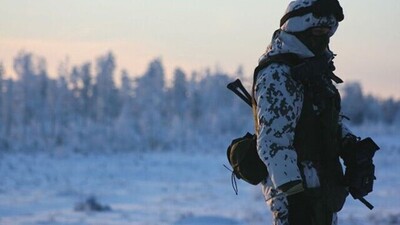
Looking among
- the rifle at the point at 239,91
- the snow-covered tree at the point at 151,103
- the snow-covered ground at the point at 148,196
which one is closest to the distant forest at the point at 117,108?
the snow-covered tree at the point at 151,103

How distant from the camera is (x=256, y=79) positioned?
3.48m

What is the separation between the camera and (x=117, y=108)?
90.1m

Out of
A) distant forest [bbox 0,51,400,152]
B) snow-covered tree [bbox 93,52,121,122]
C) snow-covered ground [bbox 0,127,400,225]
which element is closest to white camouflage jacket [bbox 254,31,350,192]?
snow-covered ground [bbox 0,127,400,225]

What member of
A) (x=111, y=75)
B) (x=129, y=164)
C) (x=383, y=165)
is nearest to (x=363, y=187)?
(x=383, y=165)

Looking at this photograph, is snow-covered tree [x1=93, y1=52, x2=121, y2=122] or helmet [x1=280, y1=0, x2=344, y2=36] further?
snow-covered tree [x1=93, y1=52, x2=121, y2=122]

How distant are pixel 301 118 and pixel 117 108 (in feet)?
286

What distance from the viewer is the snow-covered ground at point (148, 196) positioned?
12.3m

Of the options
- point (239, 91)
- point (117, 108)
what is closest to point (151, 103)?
point (117, 108)

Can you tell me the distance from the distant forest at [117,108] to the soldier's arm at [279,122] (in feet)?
187

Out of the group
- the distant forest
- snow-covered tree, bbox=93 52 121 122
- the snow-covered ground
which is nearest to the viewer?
the snow-covered ground

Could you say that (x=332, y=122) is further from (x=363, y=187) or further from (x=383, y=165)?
(x=383, y=165)

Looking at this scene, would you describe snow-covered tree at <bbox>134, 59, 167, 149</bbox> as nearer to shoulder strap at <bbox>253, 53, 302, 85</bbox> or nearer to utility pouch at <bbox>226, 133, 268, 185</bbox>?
utility pouch at <bbox>226, 133, 268, 185</bbox>

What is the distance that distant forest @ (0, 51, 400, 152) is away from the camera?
70.2m

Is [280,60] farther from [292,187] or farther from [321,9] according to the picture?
[292,187]
